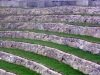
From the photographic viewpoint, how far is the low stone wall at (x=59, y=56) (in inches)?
605

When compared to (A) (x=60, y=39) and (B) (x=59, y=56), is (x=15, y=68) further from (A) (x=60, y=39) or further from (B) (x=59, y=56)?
(A) (x=60, y=39)

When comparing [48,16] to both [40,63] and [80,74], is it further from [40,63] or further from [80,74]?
[80,74]

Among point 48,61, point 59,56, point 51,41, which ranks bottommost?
point 48,61

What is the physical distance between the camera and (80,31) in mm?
21547

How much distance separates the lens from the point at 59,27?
945 inches

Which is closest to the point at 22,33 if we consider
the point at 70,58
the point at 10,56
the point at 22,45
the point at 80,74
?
the point at 22,45

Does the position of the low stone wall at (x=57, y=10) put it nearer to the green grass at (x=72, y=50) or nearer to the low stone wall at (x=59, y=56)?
the green grass at (x=72, y=50)

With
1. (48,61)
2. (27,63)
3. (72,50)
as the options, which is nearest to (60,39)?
(72,50)

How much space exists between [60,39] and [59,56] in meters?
2.87

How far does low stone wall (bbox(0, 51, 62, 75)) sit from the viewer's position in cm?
1694

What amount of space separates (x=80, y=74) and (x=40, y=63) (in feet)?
11.5

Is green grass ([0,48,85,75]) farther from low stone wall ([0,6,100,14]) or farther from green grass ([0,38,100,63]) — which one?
low stone wall ([0,6,100,14])

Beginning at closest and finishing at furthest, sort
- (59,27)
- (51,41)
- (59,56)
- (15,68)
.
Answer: (59,56) → (15,68) → (51,41) → (59,27)

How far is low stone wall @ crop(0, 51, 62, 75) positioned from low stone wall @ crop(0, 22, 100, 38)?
16.3 ft
